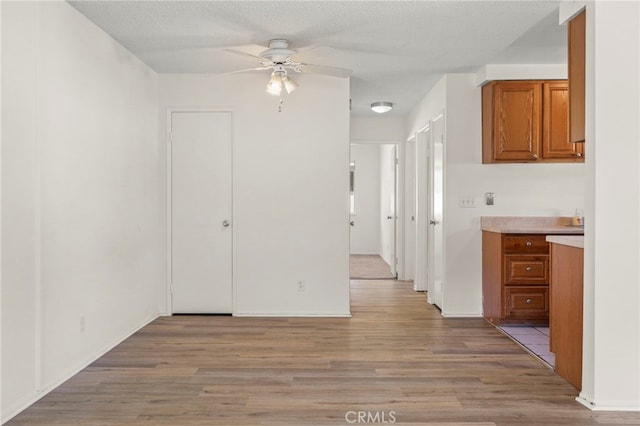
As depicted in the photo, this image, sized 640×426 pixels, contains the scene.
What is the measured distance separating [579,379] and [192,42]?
143 inches

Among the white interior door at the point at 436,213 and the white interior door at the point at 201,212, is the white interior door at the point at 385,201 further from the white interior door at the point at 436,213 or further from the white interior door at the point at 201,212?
the white interior door at the point at 201,212

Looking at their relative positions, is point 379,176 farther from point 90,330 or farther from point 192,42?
point 90,330

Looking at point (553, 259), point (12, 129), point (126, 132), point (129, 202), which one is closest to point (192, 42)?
point (126, 132)

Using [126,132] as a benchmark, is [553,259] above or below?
below

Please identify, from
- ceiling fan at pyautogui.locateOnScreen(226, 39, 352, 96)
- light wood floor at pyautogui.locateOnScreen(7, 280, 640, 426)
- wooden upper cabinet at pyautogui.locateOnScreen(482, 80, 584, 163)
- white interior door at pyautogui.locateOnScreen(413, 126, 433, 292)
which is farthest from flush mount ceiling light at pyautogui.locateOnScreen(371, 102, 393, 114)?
light wood floor at pyautogui.locateOnScreen(7, 280, 640, 426)

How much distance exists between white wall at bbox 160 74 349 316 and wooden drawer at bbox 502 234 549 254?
1.50 metres

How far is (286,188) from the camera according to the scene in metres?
5.09

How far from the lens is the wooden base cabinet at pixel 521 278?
4594mm

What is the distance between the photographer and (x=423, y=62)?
4699 millimetres

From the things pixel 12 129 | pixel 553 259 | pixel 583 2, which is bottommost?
pixel 553 259

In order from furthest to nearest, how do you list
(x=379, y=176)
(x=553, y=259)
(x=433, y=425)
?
(x=379, y=176)
(x=553, y=259)
(x=433, y=425)

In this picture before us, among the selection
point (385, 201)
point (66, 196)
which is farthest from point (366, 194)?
point (66, 196)
